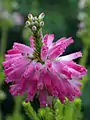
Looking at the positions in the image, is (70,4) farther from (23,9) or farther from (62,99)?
(62,99)

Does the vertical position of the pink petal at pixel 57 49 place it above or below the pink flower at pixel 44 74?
above

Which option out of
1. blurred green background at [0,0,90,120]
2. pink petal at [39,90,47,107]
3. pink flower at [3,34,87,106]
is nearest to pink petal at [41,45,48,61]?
pink flower at [3,34,87,106]

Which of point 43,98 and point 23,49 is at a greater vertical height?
point 23,49

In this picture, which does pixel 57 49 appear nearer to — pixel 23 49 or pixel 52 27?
pixel 23 49


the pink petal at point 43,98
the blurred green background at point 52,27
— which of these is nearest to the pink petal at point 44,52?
the pink petal at point 43,98

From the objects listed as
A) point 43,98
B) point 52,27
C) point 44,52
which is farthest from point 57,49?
point 52,27

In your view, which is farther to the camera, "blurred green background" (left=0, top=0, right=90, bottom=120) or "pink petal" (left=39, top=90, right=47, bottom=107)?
"blurred green background" (left=0, top=0, right=90, bottom=120)

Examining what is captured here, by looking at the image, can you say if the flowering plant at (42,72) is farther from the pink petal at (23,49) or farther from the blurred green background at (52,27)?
the blurred green background at (52,27)

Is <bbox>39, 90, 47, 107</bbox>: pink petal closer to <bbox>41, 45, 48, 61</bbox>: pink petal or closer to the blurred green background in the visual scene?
<bbox>41, 45, 48, 61</bbox>: pink petal
